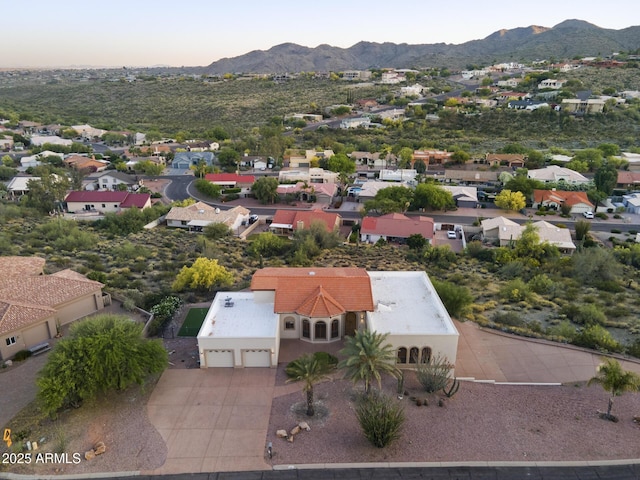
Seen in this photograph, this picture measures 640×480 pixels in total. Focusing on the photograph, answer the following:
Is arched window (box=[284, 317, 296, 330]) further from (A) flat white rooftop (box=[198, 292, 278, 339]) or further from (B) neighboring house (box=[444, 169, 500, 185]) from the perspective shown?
(B) neighboring house (box=[444, 169, 500, 185])

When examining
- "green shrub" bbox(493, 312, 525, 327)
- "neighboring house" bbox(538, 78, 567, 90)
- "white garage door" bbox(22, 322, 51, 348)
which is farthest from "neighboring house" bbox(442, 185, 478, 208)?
"neighboring house" bbox(538, 78, 567, 90)

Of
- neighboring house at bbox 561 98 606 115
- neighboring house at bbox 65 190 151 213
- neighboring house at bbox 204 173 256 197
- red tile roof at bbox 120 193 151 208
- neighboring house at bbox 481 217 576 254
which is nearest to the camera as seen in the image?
neighboring house at bbox 481 217 576 254

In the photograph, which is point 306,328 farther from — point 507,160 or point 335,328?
point 507,160

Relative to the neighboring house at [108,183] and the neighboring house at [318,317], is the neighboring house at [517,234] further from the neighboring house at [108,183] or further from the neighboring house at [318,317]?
the neighboring house at [108,183]

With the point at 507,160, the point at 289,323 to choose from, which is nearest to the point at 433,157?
the point at 507,160

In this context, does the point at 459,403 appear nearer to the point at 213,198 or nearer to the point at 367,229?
the point at 367,229

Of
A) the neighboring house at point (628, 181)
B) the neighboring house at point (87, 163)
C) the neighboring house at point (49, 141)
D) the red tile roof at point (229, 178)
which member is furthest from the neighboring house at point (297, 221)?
the neighboring house at point (49, 141)

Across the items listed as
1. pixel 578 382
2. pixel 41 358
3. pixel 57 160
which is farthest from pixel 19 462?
pixel 57 160
